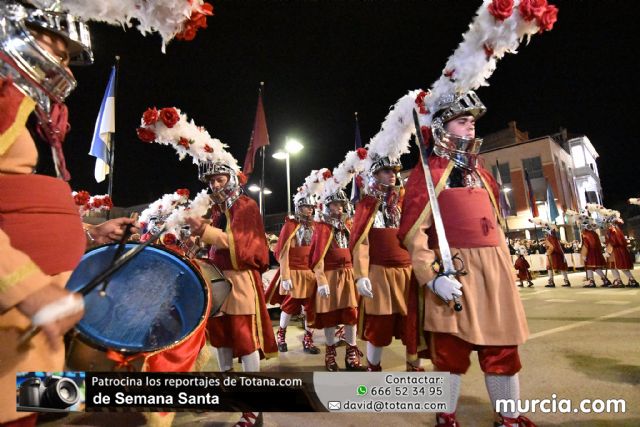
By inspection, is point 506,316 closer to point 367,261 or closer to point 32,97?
point 367,261

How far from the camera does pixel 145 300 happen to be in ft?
6.49

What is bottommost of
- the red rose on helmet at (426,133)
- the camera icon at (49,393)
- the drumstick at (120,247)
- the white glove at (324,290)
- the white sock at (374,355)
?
the white sock at (374,355)

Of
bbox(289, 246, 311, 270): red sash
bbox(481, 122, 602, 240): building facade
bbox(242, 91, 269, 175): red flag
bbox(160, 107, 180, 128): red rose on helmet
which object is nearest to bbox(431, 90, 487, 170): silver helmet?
bbox(160, 107, 180, 128): red rose on helmet

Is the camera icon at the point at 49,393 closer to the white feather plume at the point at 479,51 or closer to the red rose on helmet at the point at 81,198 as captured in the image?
the white feather plume at the point at 479,51

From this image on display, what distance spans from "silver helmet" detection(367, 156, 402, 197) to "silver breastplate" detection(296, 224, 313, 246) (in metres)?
2.77

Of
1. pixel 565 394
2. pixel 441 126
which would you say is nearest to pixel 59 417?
pixel 441 126

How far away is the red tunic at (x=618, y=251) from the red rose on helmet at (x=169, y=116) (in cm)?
1388

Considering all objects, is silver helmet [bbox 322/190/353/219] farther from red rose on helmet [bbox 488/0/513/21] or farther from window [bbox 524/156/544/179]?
window [bbox 524/156/544/179]

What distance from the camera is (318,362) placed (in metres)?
5.19

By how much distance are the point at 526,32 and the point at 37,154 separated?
9.32ft

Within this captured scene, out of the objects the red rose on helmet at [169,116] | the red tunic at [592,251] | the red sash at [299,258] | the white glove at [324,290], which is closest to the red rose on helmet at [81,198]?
the red sash at [299,258]

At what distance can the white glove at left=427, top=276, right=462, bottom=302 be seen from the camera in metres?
2.20

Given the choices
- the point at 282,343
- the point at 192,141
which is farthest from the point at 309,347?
the point at 192,141

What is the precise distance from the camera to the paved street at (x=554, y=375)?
9.20ft
